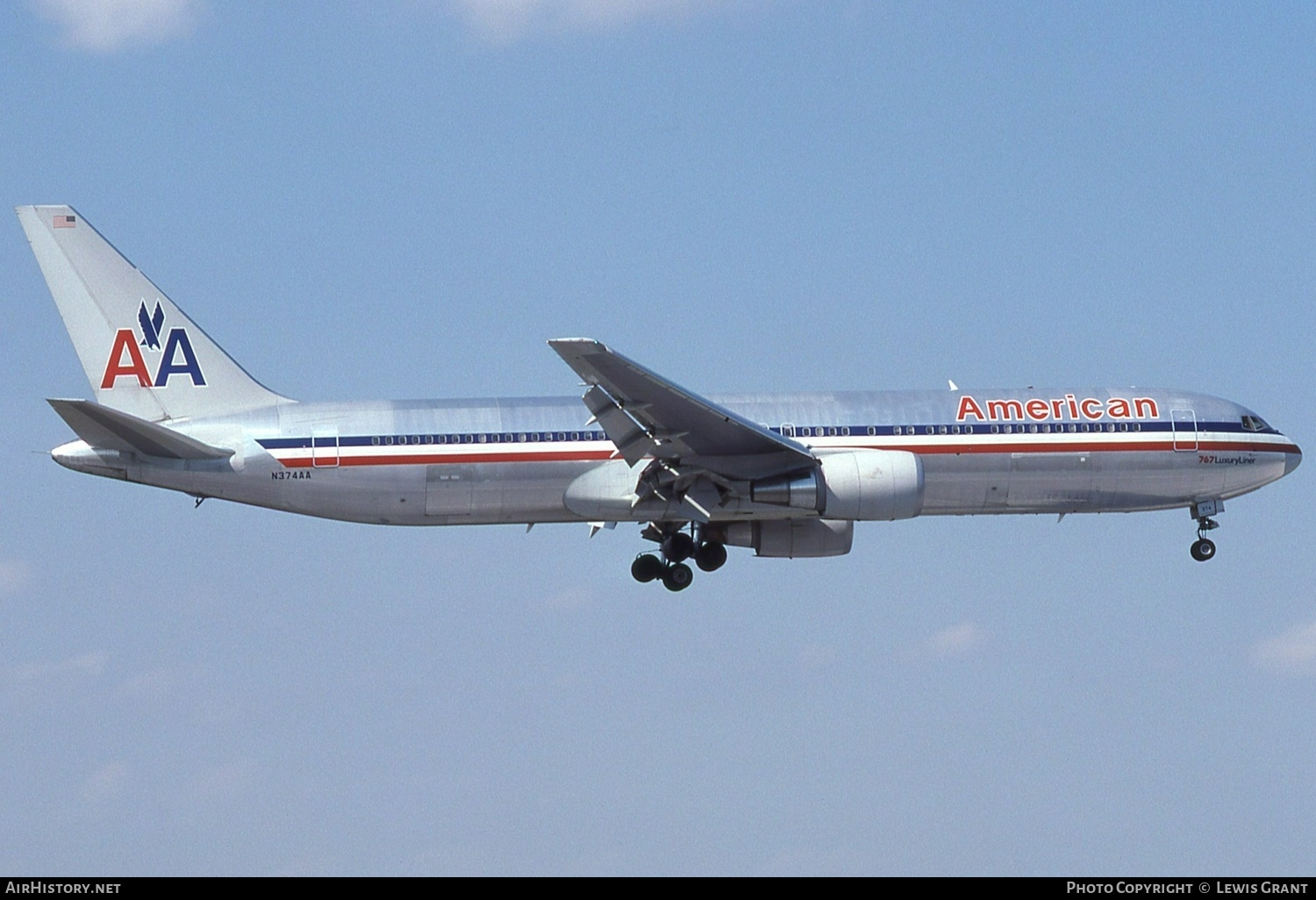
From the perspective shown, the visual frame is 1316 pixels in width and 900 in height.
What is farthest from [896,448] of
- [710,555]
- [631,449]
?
[631,449]

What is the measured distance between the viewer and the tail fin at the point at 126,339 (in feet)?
137

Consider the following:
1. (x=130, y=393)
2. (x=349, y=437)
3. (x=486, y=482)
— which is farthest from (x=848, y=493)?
(x=130, y=393)

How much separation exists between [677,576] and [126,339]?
14.5 meters

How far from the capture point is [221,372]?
42188 mm

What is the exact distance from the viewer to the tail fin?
41781 millimetres

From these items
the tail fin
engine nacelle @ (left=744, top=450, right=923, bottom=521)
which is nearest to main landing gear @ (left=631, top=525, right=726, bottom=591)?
engine nacelle @ (left=744, top=450, right=923, bottom=521)

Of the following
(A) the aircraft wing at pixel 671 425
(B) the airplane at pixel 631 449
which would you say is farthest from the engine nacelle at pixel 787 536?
(A) the aircraft wing at pixel 671 425

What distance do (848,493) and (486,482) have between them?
8355 mm

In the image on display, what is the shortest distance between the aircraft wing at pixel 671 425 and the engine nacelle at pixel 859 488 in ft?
1.59

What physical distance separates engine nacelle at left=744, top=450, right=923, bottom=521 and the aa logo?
47.6 feet

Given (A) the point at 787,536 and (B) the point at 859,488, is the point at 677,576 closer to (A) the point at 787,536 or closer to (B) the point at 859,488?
(A) the point at 787,536

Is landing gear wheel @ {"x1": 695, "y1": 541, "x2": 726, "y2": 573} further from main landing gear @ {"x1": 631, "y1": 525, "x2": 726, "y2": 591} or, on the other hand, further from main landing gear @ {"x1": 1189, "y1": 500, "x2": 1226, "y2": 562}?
main landing gear @ {"x1": 1189, "y1": 500, "x2": 1226, "y2": 562}

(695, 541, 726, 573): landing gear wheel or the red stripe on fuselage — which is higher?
the red stripe on fuselage

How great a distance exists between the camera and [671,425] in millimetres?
38750
